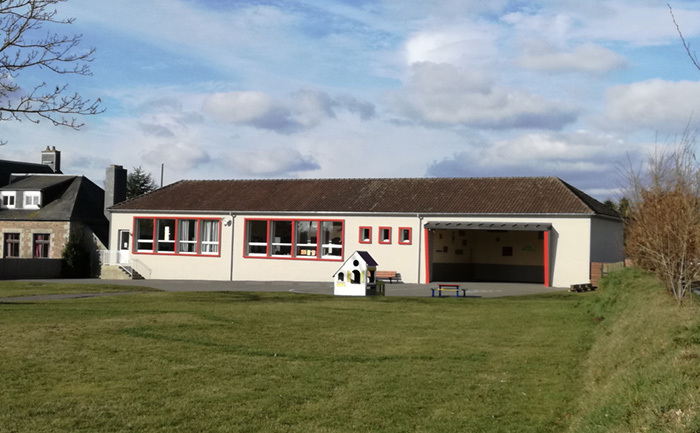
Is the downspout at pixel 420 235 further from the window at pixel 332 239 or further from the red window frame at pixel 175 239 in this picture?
the red window frame at pixel 175 239

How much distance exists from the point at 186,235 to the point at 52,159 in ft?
69.4

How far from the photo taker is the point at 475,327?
1642 cm

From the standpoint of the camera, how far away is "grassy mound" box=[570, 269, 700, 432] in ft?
19.9

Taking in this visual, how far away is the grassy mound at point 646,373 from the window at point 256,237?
27.6 meters

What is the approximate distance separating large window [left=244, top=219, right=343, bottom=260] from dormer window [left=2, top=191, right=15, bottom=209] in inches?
660

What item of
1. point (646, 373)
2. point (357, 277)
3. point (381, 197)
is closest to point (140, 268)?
point (381, 197)

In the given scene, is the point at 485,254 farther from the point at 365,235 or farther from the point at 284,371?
the point at 284,371

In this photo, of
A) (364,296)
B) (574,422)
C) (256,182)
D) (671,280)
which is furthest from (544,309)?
(256,182)

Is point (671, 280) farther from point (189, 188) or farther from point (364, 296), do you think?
point (189, 188)

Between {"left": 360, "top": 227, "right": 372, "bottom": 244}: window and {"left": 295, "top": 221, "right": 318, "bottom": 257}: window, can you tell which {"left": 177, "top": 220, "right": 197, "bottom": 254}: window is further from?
{"left": 360, "top": 227, "right": 372, "bottom": 244}: window

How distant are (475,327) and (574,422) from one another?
8963 mm

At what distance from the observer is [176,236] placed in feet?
134

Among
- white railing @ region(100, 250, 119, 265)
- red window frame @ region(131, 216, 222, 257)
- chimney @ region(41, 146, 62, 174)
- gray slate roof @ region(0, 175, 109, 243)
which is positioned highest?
chimney @ region(41, 146, 62, 174)

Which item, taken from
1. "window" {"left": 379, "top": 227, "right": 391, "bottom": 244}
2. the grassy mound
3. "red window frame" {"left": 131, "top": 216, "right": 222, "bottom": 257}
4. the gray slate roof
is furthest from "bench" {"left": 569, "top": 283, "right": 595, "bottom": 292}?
the gray slate roof
